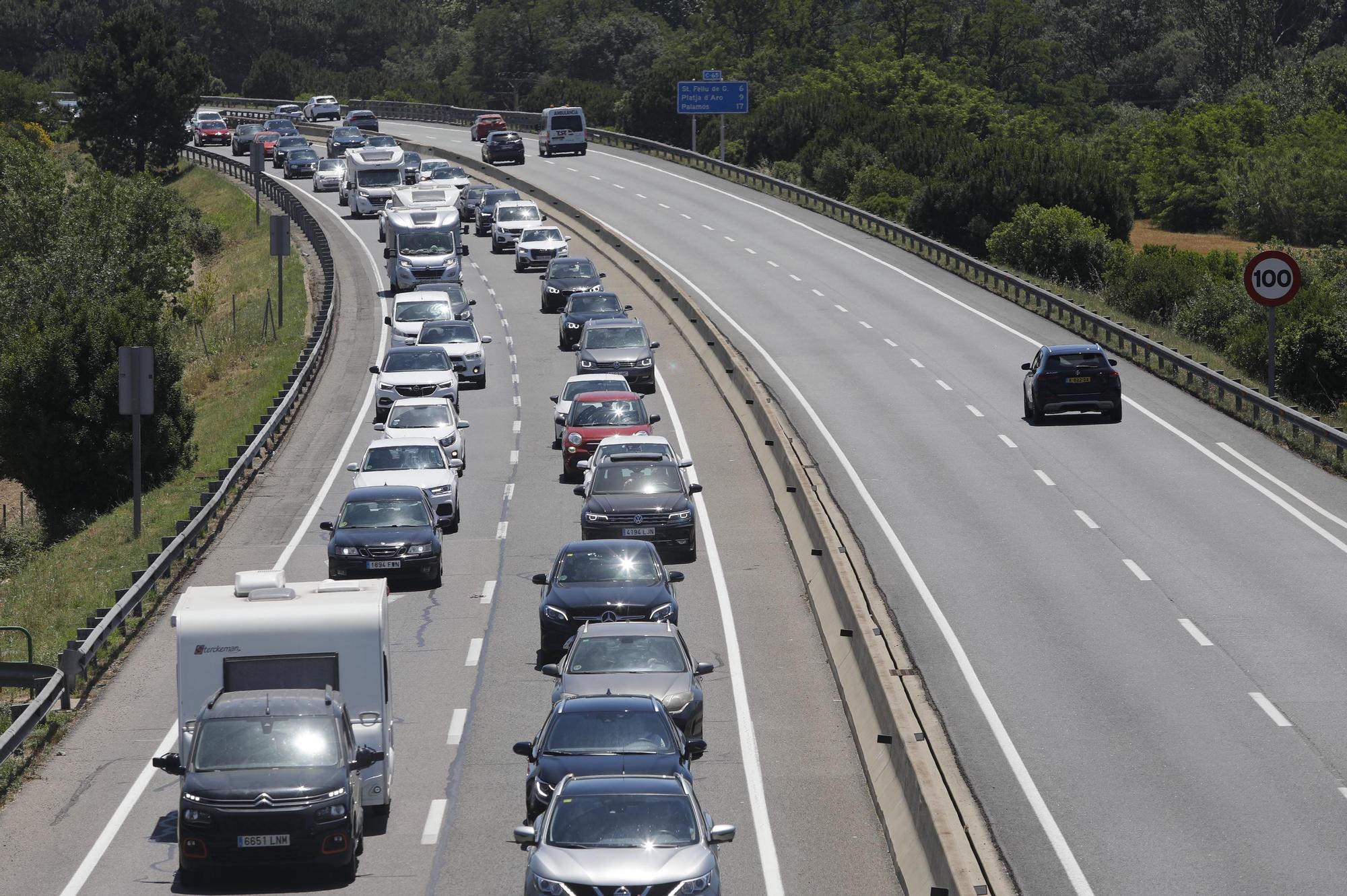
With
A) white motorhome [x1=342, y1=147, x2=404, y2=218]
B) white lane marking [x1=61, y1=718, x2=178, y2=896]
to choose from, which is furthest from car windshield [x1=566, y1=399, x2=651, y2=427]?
white motorhome [x1=342, y1=147, x2=404, y2=218]

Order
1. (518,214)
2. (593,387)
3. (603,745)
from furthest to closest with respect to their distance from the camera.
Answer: (518,214)
(593,387)
(603,745)

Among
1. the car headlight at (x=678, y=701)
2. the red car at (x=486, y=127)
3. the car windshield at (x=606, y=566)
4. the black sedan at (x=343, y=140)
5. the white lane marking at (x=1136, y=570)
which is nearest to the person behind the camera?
the car headlight at (x=678, y=701)

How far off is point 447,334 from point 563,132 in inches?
1959

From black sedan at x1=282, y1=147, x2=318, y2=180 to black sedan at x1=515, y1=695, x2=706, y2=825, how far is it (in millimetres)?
74885

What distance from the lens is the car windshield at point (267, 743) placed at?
1460 cm

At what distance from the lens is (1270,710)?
1897 cm

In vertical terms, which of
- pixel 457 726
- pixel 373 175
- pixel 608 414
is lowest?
pixel 457 726

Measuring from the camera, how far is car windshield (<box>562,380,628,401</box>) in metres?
35.4

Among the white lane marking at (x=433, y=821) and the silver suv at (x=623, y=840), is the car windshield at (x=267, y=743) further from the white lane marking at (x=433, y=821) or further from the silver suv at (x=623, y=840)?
the silver suv at (x=623, y=840)

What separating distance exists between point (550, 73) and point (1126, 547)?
131 meters

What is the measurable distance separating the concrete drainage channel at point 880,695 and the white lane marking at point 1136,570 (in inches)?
152

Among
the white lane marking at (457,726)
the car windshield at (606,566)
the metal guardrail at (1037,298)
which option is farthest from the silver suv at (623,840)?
the metal guardrail at (1037,298)

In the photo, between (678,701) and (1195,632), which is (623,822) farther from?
(1195,632)

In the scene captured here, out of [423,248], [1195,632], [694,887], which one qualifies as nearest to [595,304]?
[423,248]
